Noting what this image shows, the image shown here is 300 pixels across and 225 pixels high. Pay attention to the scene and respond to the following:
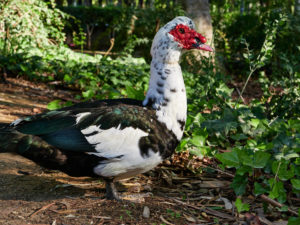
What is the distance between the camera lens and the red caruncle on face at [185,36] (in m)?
2.72

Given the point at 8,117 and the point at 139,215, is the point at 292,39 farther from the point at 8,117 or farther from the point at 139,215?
the point at 139,215

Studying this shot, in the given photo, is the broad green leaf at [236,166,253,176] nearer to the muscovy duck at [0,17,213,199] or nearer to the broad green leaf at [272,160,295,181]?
the broad green leaf at [272,160,295,181]

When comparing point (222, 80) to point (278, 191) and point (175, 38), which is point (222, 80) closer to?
point (175, 38)

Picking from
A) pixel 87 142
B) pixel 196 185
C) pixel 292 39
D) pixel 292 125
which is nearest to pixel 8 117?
pixel 87 142

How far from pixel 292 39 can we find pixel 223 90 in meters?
4.55

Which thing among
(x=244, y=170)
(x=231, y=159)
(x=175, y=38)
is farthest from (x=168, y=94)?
(x=244, y=170)

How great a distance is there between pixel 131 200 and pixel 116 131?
53 centimetres

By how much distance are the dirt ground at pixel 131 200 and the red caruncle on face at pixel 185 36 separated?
94cm

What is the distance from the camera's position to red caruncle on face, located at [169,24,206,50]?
272cm

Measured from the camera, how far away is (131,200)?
2666mm

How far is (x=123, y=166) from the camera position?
98.1 inches

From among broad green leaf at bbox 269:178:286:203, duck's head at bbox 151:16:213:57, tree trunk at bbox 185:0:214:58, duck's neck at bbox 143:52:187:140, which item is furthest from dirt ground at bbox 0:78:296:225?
tree trunk at bbox 185:0:214:58

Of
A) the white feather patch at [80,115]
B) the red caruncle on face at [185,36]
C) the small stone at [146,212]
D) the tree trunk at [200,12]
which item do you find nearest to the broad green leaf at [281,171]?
the small stone at [146,212]

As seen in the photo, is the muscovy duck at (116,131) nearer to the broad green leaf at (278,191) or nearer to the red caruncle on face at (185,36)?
the red caruncle on face at (185,36)
